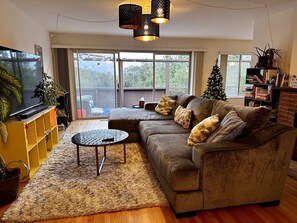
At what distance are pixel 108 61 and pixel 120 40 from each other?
0.66m

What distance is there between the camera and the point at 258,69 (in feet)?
12.6

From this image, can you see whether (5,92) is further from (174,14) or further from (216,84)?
(216,84)

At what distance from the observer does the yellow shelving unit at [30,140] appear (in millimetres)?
2250

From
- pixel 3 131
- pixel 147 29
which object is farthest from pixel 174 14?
pixel 3 131

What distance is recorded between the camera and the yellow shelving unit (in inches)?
88.6

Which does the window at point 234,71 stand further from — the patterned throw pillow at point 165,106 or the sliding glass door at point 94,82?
the sliding glass door at point 94,82

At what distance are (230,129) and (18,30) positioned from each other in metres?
3.48

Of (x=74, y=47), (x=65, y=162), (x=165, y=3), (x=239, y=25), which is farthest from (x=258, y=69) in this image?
(x=74, y=47)

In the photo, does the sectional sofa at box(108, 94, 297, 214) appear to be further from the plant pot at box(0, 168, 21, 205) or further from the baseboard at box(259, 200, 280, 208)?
the plant pot at box(0, 168, 21, 205)

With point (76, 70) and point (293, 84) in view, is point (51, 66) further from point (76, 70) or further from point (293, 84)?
point (293, 84)

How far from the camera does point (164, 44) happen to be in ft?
19.0

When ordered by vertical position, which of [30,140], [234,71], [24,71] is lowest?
[30,140]

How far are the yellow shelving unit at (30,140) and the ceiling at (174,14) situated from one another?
5.47 feet

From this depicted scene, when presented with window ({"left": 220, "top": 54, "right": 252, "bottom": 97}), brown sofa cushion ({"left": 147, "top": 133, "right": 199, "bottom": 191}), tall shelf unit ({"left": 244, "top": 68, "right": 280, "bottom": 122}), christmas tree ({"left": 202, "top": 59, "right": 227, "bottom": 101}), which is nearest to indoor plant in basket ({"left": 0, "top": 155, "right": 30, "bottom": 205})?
brown sofa cushion ({"left": 147, "top": 133, "right": 199, "bottom": 191})
